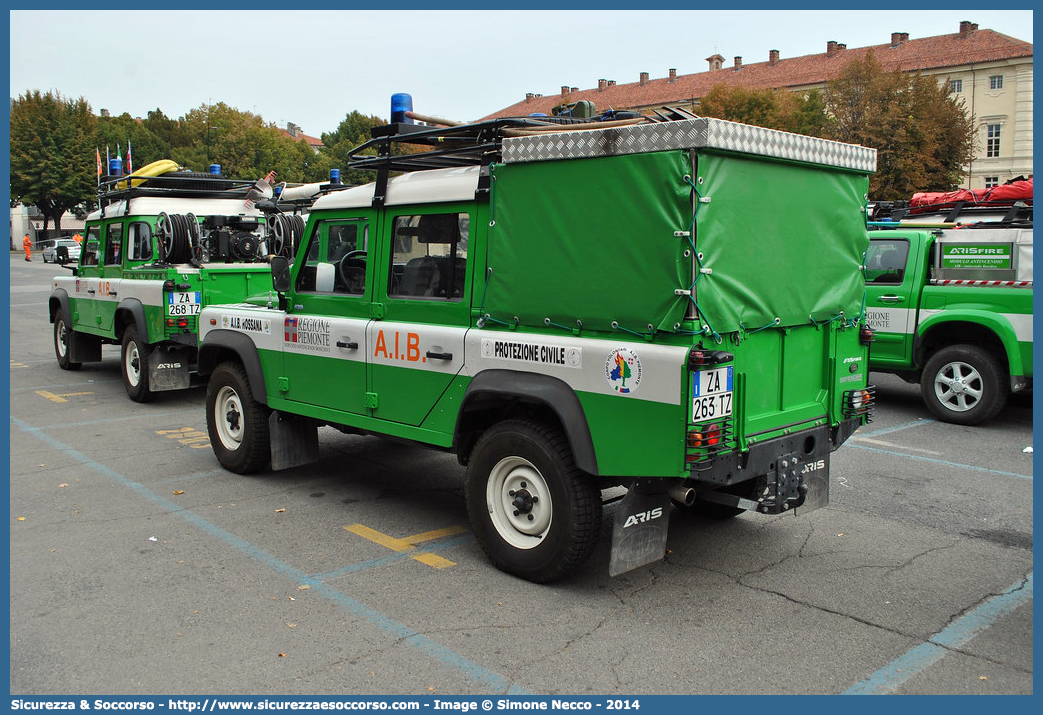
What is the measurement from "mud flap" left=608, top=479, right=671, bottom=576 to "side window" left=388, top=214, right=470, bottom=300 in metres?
1.69

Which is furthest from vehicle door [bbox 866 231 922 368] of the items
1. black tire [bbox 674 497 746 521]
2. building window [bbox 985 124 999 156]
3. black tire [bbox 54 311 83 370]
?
building window [bbox 985 124 999 156]

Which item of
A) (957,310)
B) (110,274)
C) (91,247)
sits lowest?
(957,310)

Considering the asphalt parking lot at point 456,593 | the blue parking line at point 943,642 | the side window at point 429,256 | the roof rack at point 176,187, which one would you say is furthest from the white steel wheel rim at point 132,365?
the blue parking line at point 943,642

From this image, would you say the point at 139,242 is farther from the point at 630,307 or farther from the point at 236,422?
the point at 630,307

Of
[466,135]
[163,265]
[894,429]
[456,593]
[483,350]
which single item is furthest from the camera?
[163,265]

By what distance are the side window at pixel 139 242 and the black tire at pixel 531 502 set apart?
771 centimetres

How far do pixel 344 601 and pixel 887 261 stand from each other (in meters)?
7.99

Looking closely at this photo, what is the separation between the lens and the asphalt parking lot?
4.02 m

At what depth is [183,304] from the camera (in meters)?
10.4

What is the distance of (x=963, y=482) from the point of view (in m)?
7.27

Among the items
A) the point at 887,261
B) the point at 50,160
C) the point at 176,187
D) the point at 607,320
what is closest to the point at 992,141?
the point at 887,261

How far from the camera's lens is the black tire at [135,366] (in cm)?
1081

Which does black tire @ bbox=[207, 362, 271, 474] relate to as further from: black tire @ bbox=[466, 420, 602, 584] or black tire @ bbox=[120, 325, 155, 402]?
black tire @ bbox=[120, 325, 155, 402]

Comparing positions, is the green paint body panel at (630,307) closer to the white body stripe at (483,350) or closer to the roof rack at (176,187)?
the white body stripe at (483,350)
